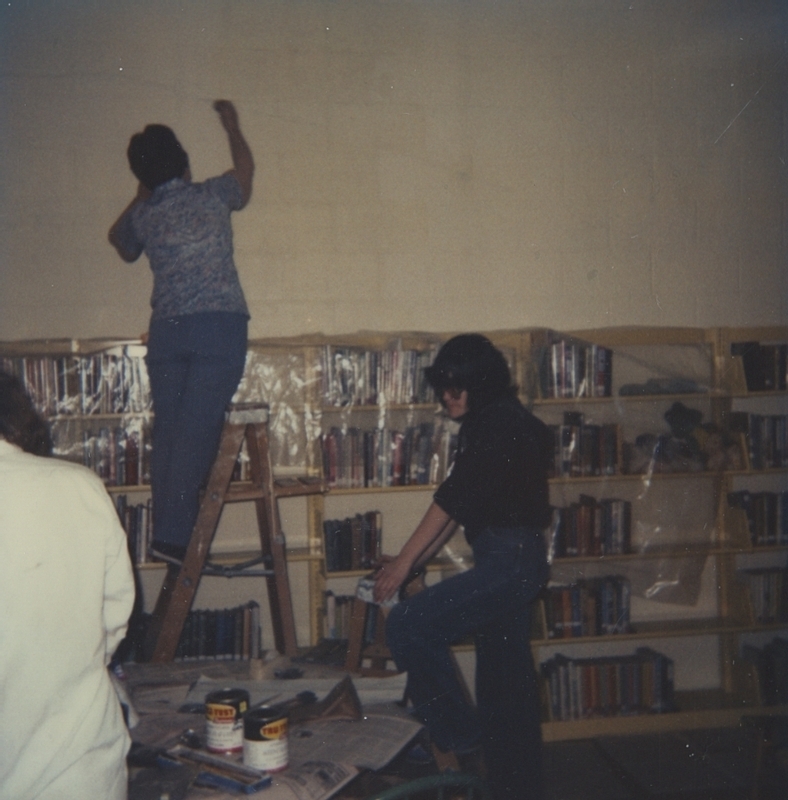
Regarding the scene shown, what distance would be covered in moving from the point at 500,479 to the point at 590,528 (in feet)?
3.97

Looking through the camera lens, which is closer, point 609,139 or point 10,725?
point 10,725

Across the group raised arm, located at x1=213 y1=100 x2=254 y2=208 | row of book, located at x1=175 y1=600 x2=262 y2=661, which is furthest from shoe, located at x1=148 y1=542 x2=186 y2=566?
raised arm, located at x1=213 y1=100 x2=254 y2=208

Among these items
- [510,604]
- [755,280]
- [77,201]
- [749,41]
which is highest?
[749,41]

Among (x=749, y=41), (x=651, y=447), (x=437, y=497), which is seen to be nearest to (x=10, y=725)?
(x=437, y=497)

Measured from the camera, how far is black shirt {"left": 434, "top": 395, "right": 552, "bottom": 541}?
8.02ft

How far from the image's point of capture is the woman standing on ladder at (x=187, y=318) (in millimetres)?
2641

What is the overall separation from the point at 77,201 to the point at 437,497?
2.05 metres

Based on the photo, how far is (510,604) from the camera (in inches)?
95.3

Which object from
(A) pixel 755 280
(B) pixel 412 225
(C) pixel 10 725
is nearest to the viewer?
(C) pixel 10 725

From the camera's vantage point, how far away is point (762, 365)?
3578 mm

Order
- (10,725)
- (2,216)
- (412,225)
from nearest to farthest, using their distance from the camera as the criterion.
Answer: (10,725)
(2,216)
(412,225)

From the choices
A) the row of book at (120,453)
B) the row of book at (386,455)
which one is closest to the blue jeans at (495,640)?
the row of book at (386,455)

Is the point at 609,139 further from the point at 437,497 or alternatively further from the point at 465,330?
the point at 437,497

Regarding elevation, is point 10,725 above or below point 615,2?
below
